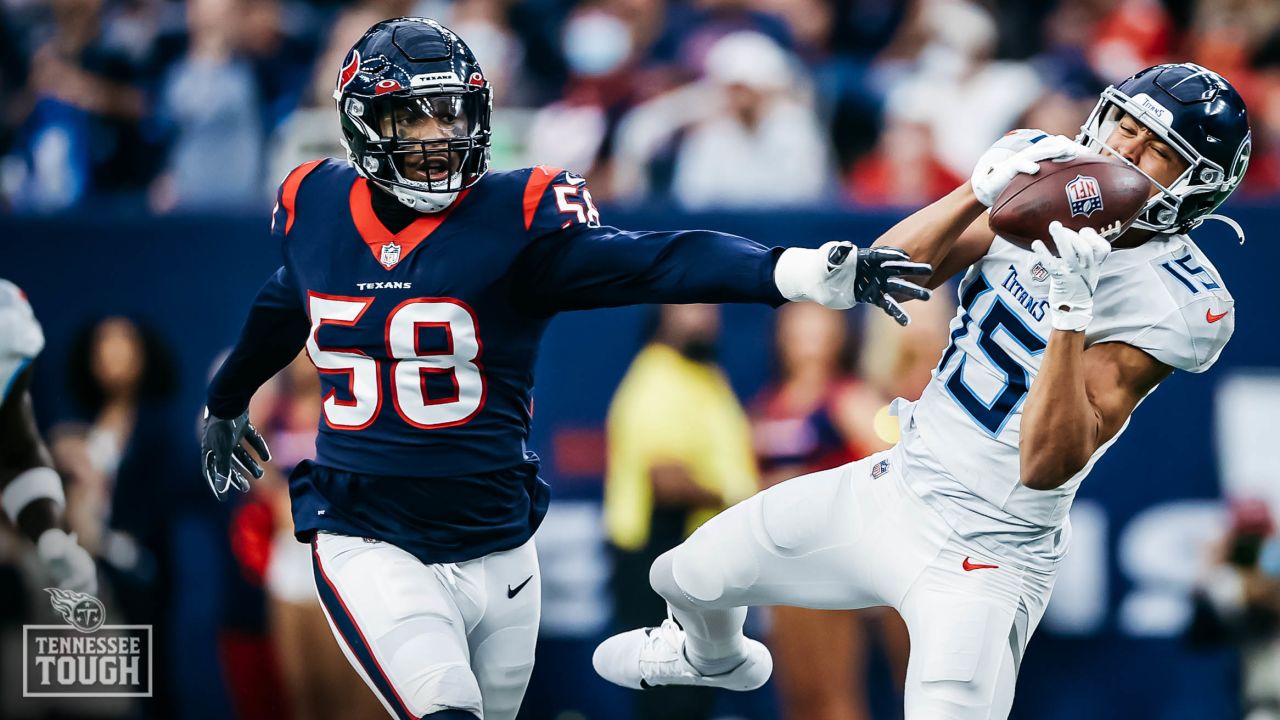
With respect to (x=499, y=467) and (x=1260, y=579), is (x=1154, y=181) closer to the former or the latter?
(x=499, y=467)

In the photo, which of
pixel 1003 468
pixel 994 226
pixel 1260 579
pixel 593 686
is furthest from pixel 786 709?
pixel 994 226

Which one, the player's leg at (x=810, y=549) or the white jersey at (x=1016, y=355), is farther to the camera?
the player's leg at (x=810, y=549)

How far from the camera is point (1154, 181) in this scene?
370 centimetres

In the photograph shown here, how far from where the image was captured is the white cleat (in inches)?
175

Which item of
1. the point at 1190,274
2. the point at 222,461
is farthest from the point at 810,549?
the point at 222,461

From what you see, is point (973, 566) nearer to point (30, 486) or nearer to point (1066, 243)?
point (1066, 243)

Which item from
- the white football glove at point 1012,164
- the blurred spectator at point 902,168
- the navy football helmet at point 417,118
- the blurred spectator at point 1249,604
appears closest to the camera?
the white football glove at point 1012,164

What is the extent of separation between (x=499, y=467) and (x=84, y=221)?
11.6 feet

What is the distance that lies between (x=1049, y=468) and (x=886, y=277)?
0.59 metres

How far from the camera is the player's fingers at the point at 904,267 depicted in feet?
11.2

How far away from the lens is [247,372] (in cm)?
423

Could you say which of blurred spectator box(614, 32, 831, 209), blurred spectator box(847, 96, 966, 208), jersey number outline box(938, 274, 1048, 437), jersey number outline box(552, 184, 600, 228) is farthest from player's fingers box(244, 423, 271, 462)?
blurred spectator box(847, 96, 966, 208)

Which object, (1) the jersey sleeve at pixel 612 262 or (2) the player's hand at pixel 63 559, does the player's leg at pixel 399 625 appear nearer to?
(1) the jersey sleeve at pixel 612 262

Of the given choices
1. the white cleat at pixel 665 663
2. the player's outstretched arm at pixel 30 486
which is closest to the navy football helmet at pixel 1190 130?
the white cleat at pixel 665 663
